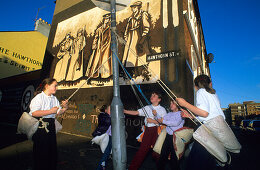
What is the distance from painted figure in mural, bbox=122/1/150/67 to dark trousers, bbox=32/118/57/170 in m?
4.50

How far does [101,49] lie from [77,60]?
6.43 ft

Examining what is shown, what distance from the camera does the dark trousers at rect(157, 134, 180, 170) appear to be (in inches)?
108

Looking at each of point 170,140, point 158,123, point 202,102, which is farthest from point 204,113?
point 170,140

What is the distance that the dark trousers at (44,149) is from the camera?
6.41ft

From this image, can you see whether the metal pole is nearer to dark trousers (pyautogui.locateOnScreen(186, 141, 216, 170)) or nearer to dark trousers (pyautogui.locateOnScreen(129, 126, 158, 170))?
dark trousers (pyautogui.locateOnScreen(186, 141, 216, 170))

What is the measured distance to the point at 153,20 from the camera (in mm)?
5945

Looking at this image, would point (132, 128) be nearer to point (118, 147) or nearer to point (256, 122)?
point (118, 147)

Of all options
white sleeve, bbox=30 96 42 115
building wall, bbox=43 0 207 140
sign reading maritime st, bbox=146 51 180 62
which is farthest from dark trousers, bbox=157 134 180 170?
sign reading maritime st, bbox=146 51 180 62

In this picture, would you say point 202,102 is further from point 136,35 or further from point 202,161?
point 136,35

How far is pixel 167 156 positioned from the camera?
2.83 meters

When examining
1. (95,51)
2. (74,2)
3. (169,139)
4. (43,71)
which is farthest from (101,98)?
(74,2)

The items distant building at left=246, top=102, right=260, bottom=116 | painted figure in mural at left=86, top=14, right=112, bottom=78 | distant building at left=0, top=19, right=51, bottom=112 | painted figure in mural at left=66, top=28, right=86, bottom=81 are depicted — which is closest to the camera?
painted figure in mural at left=86, top=14, right=112, bottom=78

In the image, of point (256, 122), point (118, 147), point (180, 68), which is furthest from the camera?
point (256, 122)

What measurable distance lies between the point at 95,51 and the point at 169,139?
630 cm
